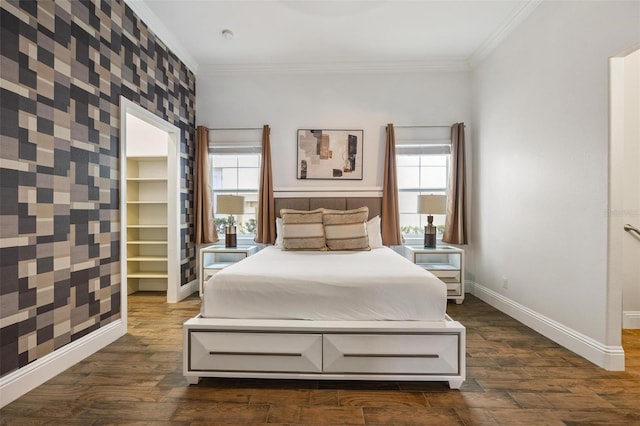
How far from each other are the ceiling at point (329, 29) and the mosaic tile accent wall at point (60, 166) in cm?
62

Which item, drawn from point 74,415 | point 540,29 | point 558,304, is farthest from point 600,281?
point 74,415

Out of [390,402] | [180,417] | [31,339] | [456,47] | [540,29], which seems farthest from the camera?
[456,47]

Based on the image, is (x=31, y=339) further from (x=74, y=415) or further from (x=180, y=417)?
(x=180, y=417)

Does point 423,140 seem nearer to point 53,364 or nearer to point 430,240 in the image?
point 430,240

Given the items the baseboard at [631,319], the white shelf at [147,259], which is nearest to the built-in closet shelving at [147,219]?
the white shelf at [147,259]

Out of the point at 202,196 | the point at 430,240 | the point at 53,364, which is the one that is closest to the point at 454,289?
the point at 430,240

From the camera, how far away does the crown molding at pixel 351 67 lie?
13.9 ft

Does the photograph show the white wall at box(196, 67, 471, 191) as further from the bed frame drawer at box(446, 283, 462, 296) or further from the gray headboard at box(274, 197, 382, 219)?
the bed frame drawer at box(446, 283, 462, 296)

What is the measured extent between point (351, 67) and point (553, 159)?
2589 mm

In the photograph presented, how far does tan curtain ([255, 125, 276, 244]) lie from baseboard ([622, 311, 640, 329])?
365cm

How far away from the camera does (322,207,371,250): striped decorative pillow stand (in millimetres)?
3443

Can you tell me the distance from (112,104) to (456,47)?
3.68 meters

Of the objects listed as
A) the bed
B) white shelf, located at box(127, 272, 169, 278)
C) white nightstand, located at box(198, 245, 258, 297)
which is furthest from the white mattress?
white shelf, located at box(127, 272, 169, 278)

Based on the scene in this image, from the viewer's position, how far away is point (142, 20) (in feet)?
10.3
